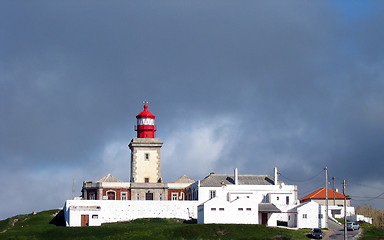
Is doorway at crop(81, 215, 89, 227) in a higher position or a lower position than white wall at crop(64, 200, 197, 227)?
lower

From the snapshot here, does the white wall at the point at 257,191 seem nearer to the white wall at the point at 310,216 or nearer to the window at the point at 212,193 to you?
the window at the point at 212,193

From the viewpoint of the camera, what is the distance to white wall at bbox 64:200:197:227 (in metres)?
76.4

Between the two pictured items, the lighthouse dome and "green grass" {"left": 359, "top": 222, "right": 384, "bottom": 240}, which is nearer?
"green grass" {"left": 359, "top": 222, "right": 384, "bottom": 240}

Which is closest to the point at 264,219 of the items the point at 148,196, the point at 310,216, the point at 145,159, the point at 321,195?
the point at 310,216

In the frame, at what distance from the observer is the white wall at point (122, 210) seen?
76.4 metres

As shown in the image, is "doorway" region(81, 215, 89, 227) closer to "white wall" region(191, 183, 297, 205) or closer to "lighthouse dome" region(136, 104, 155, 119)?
"white wall" region(191, 183, 297, 205)

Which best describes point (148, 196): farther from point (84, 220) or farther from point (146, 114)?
point (84, 220)

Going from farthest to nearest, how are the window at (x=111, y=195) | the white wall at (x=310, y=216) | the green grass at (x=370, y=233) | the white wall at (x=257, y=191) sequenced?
1. the window at (x=111, y=195)
2. the white wall at (x=257, y=191)
3. the white wall at (x=310, y=216)
4. the green grass at (x=370, y=233)

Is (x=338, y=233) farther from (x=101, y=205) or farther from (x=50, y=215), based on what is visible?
(x=50, y=215)

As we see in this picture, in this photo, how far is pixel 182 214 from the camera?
270ft

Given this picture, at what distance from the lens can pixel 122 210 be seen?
80.4 m

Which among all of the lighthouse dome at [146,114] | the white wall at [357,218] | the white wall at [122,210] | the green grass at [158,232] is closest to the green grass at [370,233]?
the white wall at [357,218]

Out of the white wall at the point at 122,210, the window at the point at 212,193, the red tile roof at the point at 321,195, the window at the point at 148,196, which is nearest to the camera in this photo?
the white wall at the point at 122,210

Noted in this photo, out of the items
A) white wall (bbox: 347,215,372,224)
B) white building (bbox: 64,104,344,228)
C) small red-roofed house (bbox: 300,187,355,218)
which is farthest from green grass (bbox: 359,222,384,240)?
small red-roofed house (bbox: 300,187,355,218)
